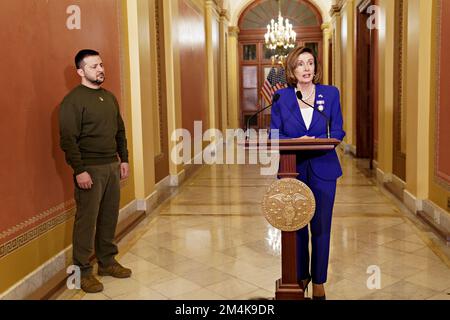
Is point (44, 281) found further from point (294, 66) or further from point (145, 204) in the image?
point (145, 204)

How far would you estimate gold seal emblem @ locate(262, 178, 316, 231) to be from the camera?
2.71 m

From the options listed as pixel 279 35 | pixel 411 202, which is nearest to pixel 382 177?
pixel 411 202

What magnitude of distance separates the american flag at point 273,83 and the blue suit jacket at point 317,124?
10 centimetres

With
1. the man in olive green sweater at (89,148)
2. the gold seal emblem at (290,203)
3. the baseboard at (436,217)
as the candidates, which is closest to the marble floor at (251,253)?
the baseboard at (436,217)

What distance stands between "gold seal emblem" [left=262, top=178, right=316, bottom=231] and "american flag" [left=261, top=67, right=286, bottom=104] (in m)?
0.60

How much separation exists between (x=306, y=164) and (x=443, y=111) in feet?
8.26

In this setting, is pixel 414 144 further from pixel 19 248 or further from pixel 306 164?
pixel 19 248

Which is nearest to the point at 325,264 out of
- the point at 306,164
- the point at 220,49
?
the point at 306,164

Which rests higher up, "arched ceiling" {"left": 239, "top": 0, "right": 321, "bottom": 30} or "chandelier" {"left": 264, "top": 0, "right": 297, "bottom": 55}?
"arched ceiling" {"left": 239, "top": 0, "right": 321, "bottom": 30}

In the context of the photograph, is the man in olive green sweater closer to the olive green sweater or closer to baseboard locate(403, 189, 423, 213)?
the olive green sweater

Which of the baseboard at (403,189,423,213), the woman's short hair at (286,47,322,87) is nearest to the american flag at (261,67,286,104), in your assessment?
the woman's short hair at (286,47,322,87)

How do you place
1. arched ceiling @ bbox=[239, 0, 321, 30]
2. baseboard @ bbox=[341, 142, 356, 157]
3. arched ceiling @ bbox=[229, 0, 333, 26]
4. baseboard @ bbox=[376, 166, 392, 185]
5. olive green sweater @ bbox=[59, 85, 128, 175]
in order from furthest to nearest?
arched ceiling @ bbox=[239, 0, 321, 30], arched ceiling @ bbox=[229, 0, 333, 26], baseboard @ bbox=[341, 142, 356, 157], baseboard @ bbox=[376, 166, 392, 185], olive green sweater @ bbox=[59, 85, 128, 175]

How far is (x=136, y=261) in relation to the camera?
420 centimetres

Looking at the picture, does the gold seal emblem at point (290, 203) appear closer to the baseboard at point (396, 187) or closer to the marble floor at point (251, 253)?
the marble floor at point (251, 253)
